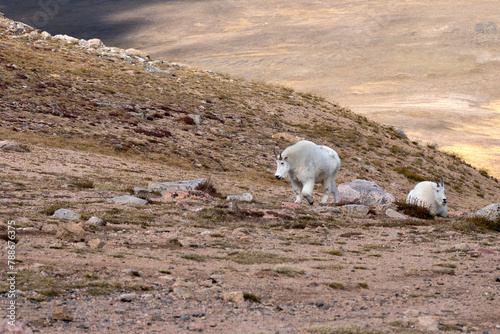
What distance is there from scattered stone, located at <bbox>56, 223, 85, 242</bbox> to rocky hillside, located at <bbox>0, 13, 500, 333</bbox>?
0.08 feet

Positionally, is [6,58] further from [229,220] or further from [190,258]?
[190,258]

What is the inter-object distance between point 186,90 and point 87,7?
155 metres

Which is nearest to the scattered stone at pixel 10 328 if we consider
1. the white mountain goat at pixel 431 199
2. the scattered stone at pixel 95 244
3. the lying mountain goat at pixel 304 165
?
the scattered stone at pixel 95 244

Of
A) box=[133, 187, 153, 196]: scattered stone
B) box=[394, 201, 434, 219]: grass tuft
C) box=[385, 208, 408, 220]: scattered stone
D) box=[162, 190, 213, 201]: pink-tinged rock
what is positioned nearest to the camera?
box=[162, 190, 213, 201]: pink-tinged rock

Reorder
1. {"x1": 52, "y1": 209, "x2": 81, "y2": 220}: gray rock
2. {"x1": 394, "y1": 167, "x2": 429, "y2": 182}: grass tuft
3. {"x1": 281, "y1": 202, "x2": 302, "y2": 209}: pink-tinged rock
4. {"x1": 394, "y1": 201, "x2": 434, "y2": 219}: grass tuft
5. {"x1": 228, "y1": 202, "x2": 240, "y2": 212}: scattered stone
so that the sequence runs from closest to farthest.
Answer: {"x1": 52, "y1": 209, "x2": 81, "y2": 220}: gray rock → {"x1": 228, "y1": 202, "x2": 240, "y2": 212}: scattered stone → {"x1": 281, "y1": 202, "x2": 302, "y2": 209}: pink-tinged rock → {"x1": 394, "y1": 201, "x2": 434, "y2": 219}: grass tuft → {"x1": 394, "y1": 167, "x2": 429, "y2": 182}: grass tuft

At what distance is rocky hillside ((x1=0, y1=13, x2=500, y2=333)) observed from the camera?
6.46 meters

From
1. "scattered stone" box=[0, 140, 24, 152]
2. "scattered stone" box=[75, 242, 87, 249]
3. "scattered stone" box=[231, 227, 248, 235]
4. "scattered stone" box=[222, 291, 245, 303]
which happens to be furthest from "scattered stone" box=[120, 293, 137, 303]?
"scattered stone" box=[0, 140, 24, 152]

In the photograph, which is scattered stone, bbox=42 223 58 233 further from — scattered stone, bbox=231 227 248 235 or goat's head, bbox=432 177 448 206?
goat's head, bbox=432 177 448 206

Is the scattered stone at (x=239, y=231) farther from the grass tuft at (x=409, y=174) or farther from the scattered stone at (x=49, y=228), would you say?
the grass tuft at (x=409, y=174)

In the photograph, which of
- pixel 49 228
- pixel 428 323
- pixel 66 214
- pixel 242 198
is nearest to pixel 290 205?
pixel 242 198

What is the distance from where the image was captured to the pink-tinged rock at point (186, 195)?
14.7 m

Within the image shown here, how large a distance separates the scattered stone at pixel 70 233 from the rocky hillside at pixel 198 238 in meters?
0.02

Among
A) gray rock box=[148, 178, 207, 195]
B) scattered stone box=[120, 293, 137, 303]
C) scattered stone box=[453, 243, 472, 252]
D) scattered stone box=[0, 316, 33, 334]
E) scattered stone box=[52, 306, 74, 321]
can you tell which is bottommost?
gray rock box=[148, 178, 207, 195]

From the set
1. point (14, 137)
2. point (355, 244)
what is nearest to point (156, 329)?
point (355, 244)
